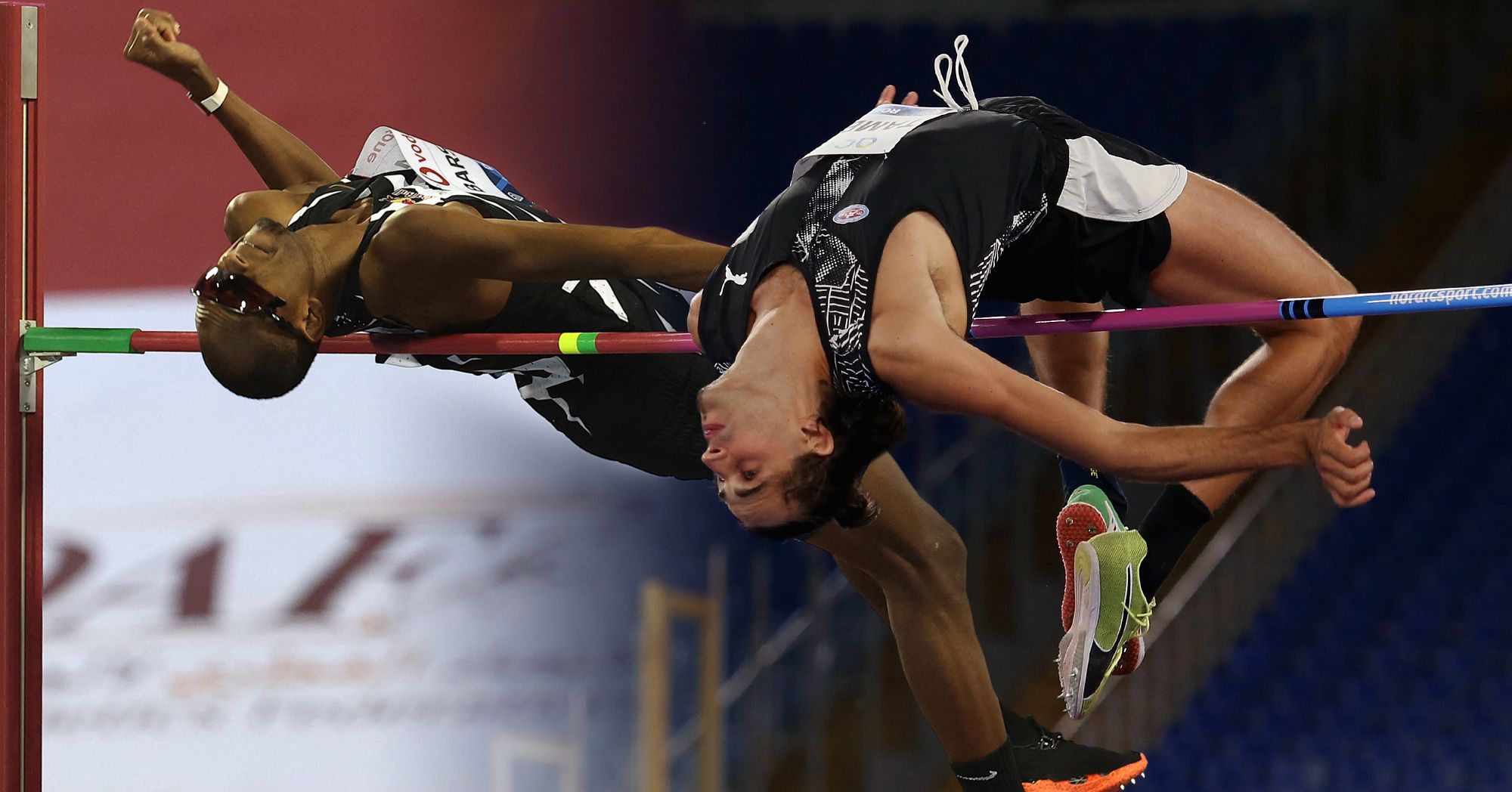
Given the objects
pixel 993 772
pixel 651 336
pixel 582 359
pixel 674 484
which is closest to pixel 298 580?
pixel 674 484

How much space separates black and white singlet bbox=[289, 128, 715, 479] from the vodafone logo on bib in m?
0.68

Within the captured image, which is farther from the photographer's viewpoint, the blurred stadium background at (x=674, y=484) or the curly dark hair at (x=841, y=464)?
the blurred stadium background at (x=674, y=484)

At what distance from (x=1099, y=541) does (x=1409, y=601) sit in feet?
13.8

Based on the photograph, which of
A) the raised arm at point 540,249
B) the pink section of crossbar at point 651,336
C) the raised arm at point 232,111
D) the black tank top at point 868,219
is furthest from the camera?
the raised arm at point 232,111

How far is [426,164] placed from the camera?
8.51 ft

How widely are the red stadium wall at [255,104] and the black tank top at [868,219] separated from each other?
93.6 inches

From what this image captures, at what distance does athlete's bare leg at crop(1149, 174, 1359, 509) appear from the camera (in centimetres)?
223

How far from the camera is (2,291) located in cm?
252

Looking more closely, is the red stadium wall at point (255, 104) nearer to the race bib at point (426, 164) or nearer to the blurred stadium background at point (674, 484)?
the blurred stadium background at point (674, 484)

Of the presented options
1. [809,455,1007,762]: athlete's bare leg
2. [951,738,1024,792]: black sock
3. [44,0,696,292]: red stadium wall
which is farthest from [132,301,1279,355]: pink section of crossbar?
[44,0,696,292]: red stadium wall

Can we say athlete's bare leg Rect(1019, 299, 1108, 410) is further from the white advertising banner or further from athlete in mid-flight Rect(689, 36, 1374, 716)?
the white advertising banner

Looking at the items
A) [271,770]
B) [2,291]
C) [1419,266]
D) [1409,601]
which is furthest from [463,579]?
[1419,266]

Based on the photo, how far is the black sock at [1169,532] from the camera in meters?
2.41

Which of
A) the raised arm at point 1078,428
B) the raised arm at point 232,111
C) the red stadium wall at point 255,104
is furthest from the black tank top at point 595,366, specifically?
the red stadium wall at point 255,104
